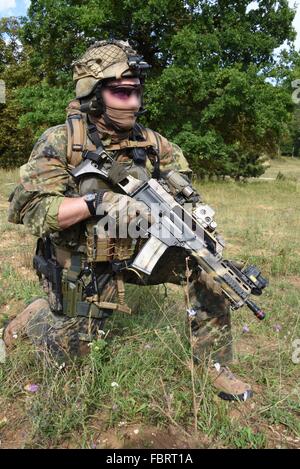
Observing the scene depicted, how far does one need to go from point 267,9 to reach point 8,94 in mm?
9506

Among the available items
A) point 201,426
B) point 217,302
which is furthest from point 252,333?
point 201,426

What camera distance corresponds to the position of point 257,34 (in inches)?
531

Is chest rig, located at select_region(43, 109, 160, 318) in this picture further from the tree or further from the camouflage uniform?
the tree

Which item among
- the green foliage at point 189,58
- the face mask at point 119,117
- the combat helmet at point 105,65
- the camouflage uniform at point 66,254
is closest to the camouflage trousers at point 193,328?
the camouflage uniform at point 66,254

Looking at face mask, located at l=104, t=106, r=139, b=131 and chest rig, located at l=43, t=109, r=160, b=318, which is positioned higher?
face mask, located at l=104, t=106, r=139, b=131

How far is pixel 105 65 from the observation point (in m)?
2.59

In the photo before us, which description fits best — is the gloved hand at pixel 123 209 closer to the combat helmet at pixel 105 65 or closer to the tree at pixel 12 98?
the combat helmet at pixel 105 65

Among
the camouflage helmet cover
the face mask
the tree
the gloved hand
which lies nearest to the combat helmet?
the camouflage helmet cover

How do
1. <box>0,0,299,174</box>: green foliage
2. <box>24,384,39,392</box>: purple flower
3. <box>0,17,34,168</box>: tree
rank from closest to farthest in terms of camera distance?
<box>24,384,39,392</box>: purple flower
<box>0,0,299,174</box>: green foliage
<box>0,17,34,168</box>: tree

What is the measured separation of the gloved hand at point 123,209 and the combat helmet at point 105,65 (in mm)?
691

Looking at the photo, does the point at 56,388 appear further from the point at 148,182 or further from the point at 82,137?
the point at 82,137

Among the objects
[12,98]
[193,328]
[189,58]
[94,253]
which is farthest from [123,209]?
[12,98]

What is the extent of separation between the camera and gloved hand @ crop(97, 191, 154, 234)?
243 cm

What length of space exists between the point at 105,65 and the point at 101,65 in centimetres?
3
